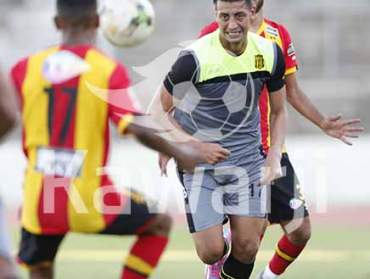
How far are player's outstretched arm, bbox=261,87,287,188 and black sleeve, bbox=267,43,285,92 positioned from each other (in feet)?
0.16

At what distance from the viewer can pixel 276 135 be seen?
8.05 meters

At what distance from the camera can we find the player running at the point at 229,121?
25.5 ft

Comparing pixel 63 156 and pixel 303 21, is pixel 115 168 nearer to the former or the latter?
pixel 303 21

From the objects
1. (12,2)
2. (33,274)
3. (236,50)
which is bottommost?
(12,2)

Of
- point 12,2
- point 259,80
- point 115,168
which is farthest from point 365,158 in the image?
point 259,80

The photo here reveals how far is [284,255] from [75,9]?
3575 mm

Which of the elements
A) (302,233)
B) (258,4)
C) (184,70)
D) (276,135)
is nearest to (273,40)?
(258,4)

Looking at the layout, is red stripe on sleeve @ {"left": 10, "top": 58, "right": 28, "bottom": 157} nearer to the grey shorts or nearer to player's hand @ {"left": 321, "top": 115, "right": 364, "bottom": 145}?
the grey shorts

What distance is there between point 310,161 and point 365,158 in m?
0.81

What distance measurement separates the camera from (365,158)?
16484 mm

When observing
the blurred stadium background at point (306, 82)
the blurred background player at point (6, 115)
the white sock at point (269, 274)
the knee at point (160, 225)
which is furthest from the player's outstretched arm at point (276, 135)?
the blurred stadium background at point (306, 82)

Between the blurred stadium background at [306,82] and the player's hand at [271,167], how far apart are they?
6.36 m

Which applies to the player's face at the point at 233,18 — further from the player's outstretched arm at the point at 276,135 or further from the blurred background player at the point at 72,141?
the blurred background player at the point at 72,141

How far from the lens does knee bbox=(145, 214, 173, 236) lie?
20.6 ft
